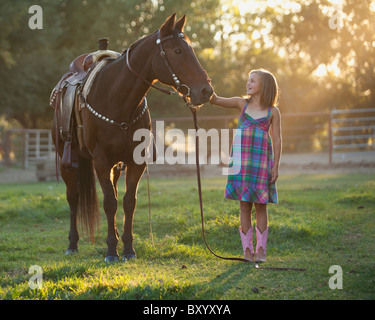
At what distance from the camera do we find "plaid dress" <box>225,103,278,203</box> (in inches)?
173

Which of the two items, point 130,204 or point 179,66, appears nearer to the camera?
point 179,66

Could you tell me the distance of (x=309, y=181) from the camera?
12.5m

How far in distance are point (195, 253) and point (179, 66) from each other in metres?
1.81

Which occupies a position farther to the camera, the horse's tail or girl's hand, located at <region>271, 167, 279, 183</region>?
the horse's tail

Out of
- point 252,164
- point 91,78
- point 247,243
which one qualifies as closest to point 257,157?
point 252,164

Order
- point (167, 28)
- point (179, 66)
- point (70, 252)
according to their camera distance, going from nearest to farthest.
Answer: point (179, 66), point (167, 28), point (70, 252)

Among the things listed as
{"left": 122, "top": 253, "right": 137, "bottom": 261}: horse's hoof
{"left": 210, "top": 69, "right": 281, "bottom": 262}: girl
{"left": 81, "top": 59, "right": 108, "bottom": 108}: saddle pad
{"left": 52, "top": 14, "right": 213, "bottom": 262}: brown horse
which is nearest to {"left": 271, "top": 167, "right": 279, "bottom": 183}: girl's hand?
{"left": 210, "top": 69, "right": 281, "bottom": 262}: girl

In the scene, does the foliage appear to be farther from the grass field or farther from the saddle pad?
the saddle pad

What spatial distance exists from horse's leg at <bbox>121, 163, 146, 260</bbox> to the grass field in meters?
0.17

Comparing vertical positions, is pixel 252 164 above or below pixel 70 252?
above

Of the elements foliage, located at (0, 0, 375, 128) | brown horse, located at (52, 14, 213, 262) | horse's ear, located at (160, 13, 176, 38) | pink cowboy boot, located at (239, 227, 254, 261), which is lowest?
pink cowboy boot, located at (239, 227, 254, 261)

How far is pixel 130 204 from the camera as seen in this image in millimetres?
4992

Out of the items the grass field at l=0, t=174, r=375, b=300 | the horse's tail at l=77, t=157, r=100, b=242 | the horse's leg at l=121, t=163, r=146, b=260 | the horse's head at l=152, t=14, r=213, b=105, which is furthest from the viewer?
the horse's tail at l=77, t=157, r=100, b=242

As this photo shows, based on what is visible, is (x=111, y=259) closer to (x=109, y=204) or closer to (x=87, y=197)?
(x=109, y=204)
